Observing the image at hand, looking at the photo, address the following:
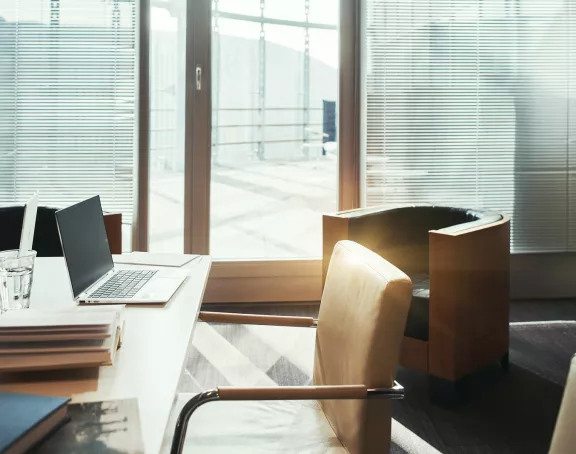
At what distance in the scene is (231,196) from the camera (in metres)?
4.31

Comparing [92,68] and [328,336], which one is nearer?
[328,336]

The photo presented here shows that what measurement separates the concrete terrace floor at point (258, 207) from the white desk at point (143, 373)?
2.70 metres

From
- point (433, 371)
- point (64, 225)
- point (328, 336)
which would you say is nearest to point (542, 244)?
point (433, 371)

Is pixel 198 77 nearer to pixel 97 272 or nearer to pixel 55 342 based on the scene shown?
pixel 97 272

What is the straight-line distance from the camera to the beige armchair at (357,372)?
1.18 metres

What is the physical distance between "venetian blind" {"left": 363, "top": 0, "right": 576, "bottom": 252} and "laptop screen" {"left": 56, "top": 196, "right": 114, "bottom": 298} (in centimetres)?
271

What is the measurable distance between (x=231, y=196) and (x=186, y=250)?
1.66ft

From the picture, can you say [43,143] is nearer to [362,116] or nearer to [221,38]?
[221,38]

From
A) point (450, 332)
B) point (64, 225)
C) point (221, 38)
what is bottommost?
point (450, 332)

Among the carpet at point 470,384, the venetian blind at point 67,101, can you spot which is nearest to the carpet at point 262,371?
the carpet at point 470,384

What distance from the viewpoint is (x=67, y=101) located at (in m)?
4.05

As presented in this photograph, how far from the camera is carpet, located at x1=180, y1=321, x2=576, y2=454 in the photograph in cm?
227

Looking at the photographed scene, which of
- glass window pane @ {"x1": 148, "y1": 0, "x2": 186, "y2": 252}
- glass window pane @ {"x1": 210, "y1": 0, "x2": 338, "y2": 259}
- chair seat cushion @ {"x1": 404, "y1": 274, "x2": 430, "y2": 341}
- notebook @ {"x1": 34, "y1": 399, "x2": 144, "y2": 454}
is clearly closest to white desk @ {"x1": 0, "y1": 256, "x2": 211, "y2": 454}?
notebook @ {"x1": 34, "y1": 399, "x2": 144, "y2": 454}

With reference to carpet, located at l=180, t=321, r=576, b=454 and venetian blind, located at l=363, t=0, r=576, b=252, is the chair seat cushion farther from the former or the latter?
venetian blind, located at l=363, t=0, r=576, b=252
